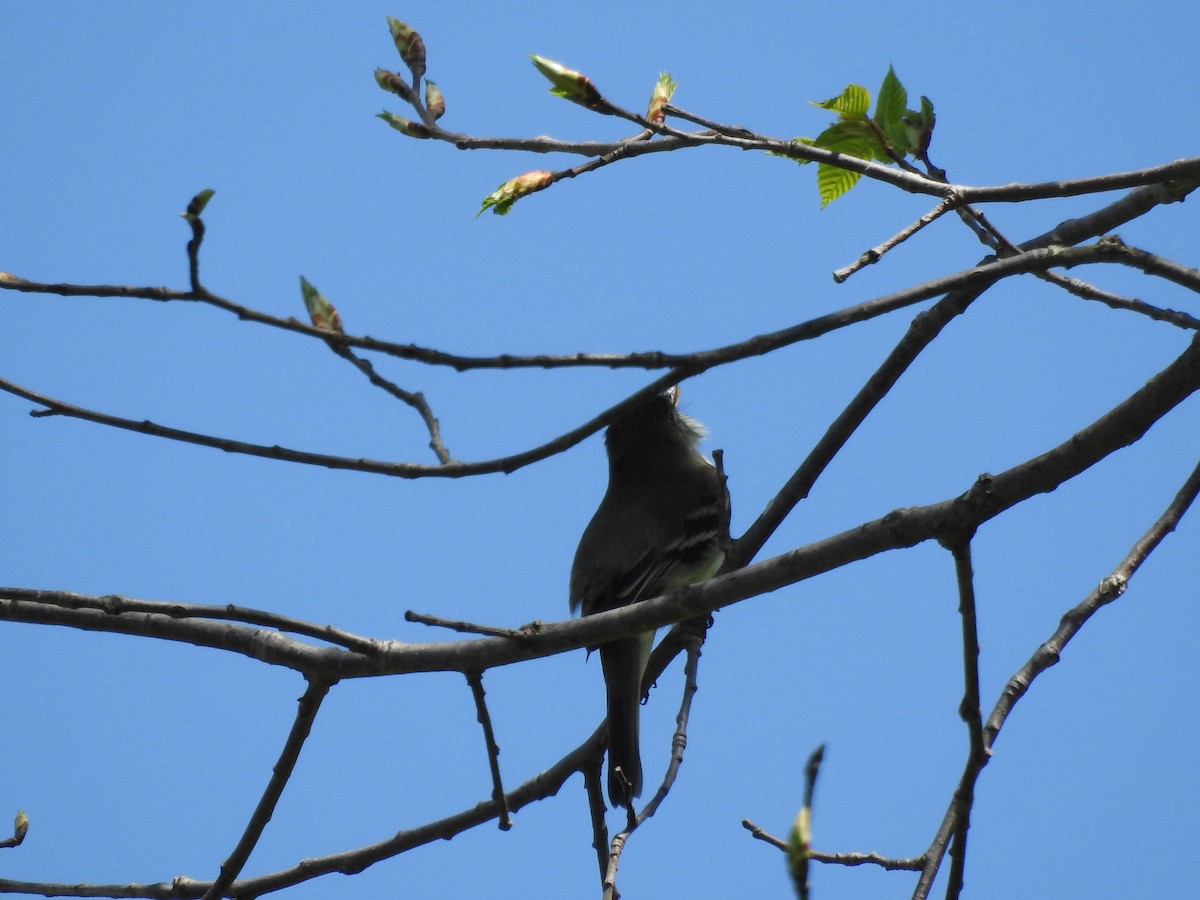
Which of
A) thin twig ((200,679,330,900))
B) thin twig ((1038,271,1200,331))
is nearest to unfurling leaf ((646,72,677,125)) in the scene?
thin twig ((1038,271,1200,331))

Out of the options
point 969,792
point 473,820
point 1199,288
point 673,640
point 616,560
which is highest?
point 616,560

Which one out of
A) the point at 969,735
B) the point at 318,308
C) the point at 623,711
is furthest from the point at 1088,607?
the point at 623,711

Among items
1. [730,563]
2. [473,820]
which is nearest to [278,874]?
[473,820]

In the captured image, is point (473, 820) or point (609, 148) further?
point (473, 820)

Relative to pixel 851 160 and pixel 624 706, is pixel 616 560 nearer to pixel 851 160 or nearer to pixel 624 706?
pixel 624 706

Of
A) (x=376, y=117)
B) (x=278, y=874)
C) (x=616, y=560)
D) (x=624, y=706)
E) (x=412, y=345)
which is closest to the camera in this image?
(x=412, y=345)

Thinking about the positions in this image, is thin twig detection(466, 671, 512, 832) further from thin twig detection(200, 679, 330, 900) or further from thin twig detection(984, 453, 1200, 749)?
thin twig detection(984, 453, 1200, 749)

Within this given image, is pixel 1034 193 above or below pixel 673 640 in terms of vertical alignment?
below

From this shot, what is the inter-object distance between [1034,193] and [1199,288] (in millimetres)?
568

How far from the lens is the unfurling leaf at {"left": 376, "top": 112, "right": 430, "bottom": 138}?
3.52 meters

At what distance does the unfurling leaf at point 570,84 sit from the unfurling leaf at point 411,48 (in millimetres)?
428

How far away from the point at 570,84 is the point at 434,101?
52 cm

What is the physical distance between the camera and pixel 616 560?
282 inches

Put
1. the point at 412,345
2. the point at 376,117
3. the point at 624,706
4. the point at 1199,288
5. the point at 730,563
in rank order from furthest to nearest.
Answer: the point at 624,706 < the point at 730,563 < the point at 376,117 < the point at 1199,288 < the point at 412,345
